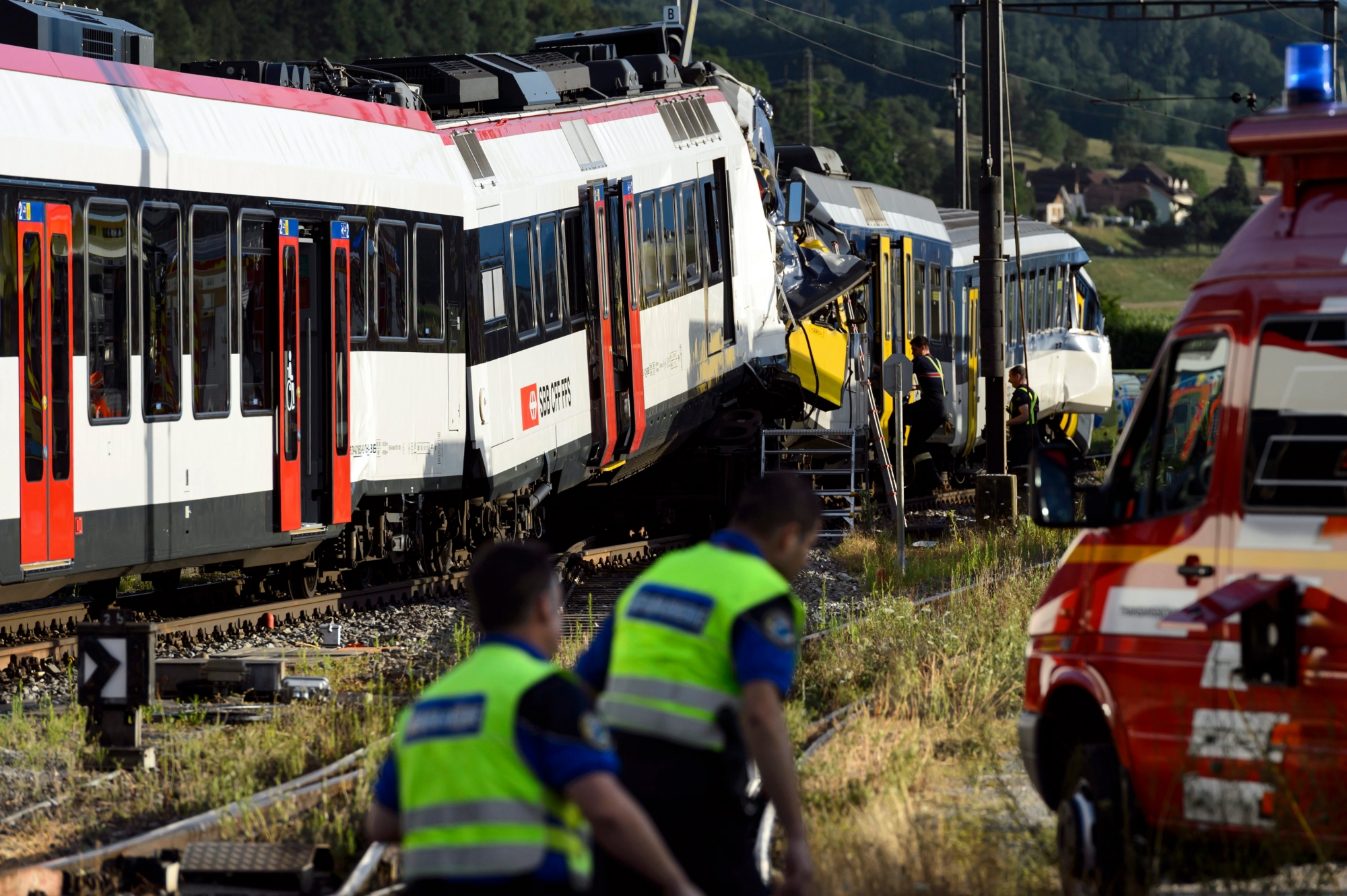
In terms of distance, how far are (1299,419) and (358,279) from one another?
9252mm

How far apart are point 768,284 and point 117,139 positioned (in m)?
9.81

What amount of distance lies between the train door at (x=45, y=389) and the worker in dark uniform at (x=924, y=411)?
12.3 meters

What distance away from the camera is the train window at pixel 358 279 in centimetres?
Answer: 1355

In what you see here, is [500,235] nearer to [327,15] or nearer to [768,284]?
[768,284]

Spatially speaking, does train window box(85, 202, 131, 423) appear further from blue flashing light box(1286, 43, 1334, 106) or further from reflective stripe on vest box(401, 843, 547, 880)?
reflective stripe on vest box(401, 843, 547, 880)

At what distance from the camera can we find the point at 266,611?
13234mm

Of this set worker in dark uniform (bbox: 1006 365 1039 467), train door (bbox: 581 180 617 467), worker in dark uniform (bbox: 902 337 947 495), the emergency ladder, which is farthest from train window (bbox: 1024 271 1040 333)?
train door (bbox: 581 180 617 467)

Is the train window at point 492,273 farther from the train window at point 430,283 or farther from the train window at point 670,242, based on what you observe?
the train window at point 670,242

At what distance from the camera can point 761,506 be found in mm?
4707

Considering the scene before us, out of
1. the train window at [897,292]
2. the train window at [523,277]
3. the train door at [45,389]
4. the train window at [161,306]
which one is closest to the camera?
the train door at [45,389]

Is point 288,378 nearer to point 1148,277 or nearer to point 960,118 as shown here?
point 960,118

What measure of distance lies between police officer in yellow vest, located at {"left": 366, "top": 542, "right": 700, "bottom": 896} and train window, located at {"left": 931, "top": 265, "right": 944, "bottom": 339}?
21.7 meters

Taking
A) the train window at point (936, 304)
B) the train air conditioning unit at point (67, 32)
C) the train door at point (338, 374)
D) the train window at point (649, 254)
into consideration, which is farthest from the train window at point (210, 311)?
the train window at point (936, 304)

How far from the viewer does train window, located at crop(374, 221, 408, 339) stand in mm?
13852
